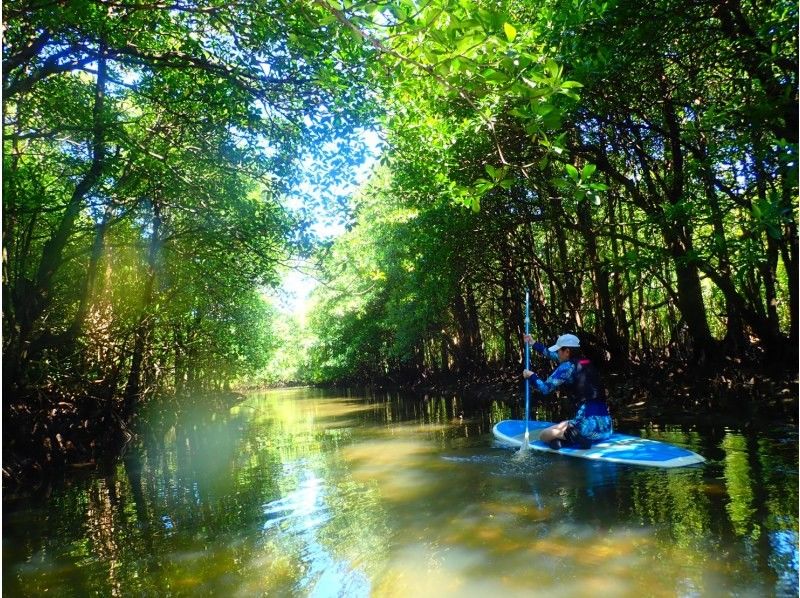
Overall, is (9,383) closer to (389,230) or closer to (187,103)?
(187,103)

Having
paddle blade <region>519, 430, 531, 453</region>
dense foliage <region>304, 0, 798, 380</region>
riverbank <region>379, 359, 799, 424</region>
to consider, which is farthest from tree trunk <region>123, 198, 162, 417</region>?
riverbank <region>379, 359, 799, 424</region>

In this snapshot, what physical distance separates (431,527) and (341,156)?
446cm

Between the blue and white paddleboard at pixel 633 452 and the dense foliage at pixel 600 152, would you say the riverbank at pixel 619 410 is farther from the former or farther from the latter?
the blue and white paddleboard at pixel 633 452

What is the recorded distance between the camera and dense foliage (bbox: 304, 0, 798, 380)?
7.70 ft

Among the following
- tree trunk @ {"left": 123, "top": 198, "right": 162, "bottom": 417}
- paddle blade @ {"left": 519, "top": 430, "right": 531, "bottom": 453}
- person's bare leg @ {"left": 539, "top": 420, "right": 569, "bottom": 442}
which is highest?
tree trunk @ {"left": 123, "top": 198, "right": 162, "bottom": 417}

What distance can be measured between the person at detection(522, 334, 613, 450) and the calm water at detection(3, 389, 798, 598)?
1.07ft

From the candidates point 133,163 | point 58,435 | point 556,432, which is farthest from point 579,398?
point 58,435

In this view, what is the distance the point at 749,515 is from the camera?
15.3 ft

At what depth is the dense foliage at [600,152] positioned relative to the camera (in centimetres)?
235

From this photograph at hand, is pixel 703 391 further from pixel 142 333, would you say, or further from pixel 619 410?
pixel 142 333

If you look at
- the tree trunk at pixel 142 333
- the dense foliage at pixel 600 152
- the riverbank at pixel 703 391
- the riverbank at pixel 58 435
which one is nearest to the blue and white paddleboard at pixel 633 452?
the dense foliage at pixel 600 152

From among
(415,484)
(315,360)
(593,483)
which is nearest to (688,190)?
(593,483)

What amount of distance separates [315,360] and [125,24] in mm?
33357

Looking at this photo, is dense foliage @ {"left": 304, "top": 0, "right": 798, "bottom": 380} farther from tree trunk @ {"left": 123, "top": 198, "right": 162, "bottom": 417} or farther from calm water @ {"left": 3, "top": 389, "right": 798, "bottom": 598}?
tree trunk @ {"left": 123, "top": 198, "right": 162, "bottom": 417}
